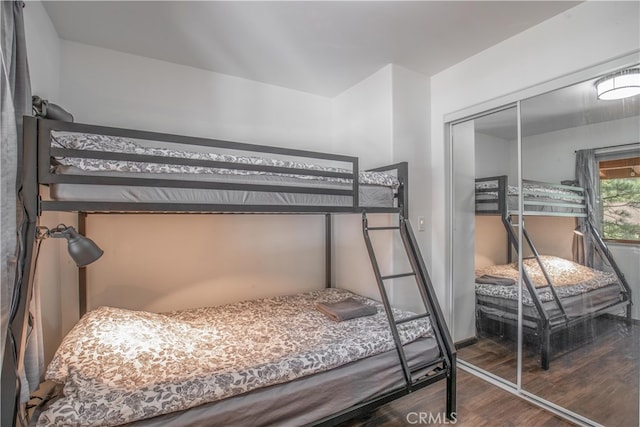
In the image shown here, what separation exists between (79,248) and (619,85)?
3033mm

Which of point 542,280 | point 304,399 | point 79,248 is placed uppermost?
point 79,248

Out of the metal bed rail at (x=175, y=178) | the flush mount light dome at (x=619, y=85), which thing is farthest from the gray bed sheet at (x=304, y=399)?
the flush mount light dome at (x=619, y=85)

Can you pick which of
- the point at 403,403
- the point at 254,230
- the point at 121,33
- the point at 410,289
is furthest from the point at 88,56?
the point at 403,403

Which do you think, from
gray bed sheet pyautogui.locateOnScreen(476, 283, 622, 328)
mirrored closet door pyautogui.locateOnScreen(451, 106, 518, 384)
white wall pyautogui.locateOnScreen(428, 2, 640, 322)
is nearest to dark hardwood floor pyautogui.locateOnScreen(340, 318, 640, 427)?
gray bed sheet pyautogui.locateOnScreen(476, 283, 622, 328)

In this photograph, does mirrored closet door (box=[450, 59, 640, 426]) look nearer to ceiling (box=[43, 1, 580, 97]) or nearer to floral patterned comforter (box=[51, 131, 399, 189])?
ceiling (box=[43, 1, 580, 97])

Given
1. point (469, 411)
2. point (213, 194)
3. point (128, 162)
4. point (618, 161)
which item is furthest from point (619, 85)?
point (128, 162)

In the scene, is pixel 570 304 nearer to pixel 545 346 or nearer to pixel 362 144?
pixel 545 346

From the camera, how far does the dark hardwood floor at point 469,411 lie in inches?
78.1

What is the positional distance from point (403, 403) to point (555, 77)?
252 centimetres

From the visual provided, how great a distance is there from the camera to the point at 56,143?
1398mm

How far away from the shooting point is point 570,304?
7.21 feet

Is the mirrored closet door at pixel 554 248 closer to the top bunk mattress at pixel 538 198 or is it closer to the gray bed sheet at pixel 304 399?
the top bunk mattress at pixel 538 198

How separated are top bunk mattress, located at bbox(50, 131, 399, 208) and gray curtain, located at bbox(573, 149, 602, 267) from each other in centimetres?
158

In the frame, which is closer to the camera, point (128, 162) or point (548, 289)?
point (128, 162)
